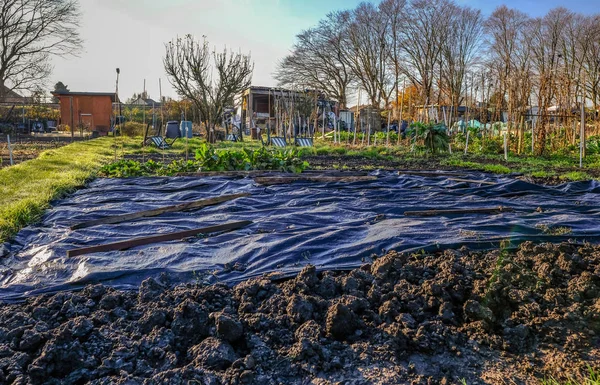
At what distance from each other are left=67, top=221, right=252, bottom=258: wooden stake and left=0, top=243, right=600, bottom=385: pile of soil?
0.89 meters

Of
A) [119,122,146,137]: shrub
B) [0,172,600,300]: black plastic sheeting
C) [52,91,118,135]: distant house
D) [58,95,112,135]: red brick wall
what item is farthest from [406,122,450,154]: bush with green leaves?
[58,95,112,135]: red brick wall

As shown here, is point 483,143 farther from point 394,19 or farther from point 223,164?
point 394,19

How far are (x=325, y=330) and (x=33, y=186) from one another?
20.1 ft

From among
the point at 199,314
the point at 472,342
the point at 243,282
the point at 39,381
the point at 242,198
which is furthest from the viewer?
the point at 242,198

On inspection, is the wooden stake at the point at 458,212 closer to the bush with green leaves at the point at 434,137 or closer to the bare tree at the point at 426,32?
the bush with green leaves at the point at 434,137

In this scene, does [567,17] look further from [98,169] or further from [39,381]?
[39,381]

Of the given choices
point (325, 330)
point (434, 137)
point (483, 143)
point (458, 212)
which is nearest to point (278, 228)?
point (458, 212)

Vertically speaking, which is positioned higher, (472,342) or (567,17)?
(567,17)

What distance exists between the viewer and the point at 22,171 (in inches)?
339

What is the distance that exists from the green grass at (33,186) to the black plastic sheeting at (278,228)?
0.64ft

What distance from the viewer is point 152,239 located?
4.17 meters

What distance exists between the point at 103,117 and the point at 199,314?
36.9 metres

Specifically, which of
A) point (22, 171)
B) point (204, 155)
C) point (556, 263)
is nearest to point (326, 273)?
point (556, 263)

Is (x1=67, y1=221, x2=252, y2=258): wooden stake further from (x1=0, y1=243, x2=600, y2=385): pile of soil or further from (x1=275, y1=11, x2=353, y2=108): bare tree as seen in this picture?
(x1=275, y1=11, x2=353, y2=108): bare tree
